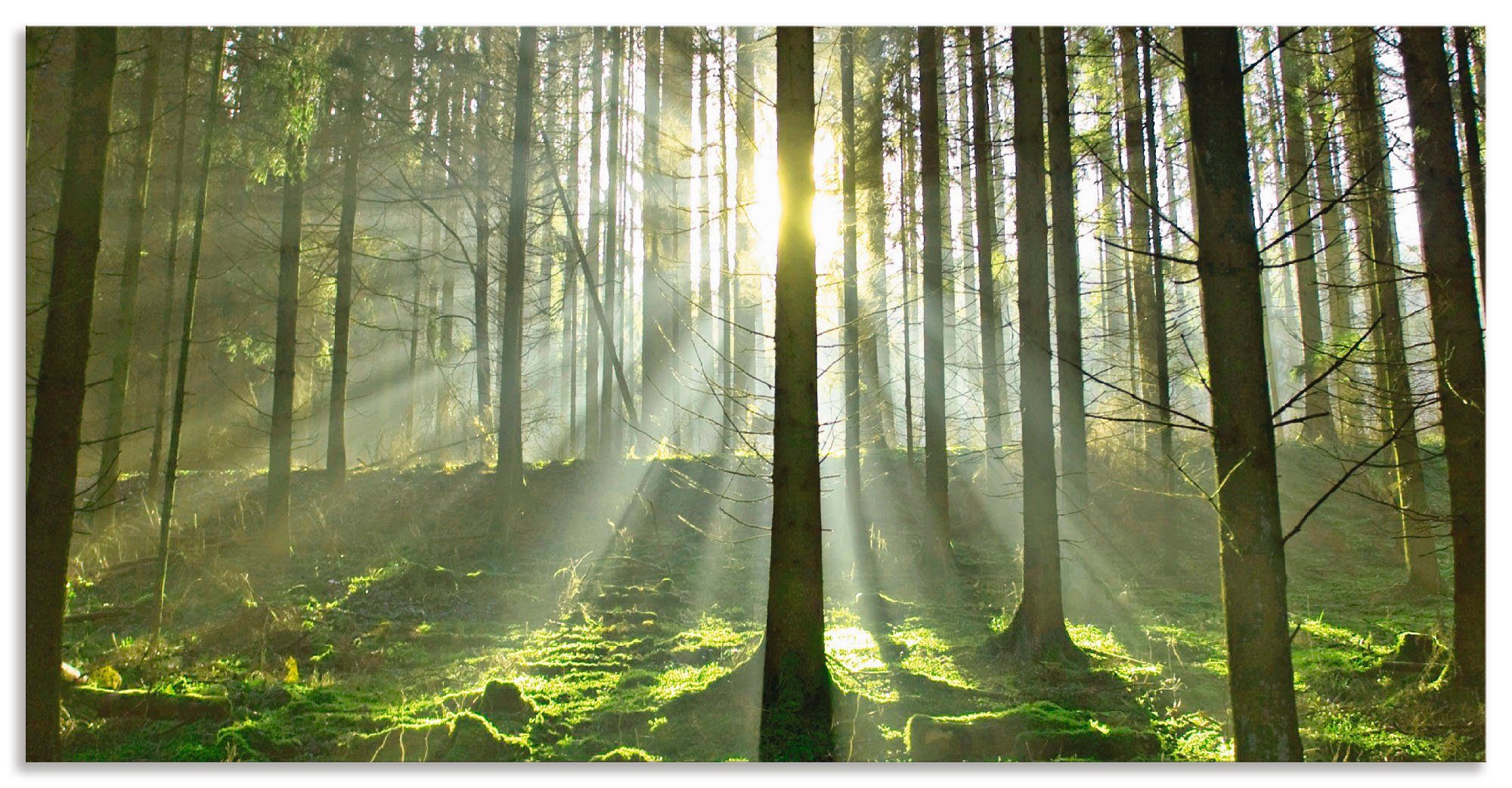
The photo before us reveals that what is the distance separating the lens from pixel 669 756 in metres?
4.97

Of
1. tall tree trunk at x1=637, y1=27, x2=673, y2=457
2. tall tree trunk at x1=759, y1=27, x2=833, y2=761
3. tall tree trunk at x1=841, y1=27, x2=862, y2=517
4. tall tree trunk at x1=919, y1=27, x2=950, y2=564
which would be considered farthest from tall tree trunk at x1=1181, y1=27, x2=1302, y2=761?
tall tree trunk at x1=637, y1=27, x2=673, y2=457

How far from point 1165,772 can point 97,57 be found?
25.6 feet

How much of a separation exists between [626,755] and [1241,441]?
4056 mm

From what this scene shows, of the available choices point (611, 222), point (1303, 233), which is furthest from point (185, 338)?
point (1303, 233)

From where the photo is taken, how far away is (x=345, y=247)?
12109 mm

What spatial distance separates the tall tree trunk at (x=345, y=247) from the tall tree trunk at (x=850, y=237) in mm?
7584

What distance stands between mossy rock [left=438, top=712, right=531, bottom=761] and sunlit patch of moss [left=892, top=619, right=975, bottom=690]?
11.8 feet

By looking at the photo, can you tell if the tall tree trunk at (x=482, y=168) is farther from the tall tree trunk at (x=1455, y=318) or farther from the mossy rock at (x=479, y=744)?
the tall tree trunk at (x=1455, y=318)

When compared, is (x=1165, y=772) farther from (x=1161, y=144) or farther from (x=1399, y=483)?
(x=1161, y=144)

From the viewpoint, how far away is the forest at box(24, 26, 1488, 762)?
470cm

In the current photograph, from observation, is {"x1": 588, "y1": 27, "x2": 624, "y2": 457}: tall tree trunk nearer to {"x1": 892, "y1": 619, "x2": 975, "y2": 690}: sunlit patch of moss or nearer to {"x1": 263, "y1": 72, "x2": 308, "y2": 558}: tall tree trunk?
{"x1": 263, "y1": 72, "x2": 308, "y2": 558}: tall tree trunk

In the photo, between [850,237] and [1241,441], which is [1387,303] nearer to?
[850,237]

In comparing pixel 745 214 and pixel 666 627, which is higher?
pixel 745 214
